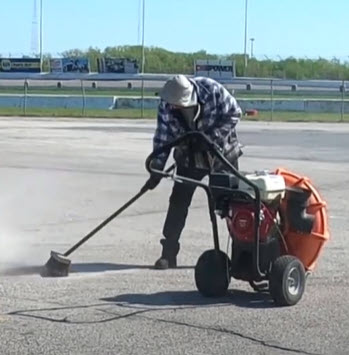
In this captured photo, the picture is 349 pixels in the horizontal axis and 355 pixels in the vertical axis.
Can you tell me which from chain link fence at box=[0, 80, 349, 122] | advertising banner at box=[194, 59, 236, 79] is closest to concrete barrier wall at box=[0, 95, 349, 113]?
chain link fence at box=[0, 80, 349, 122]

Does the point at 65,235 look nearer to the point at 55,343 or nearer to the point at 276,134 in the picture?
the point at 55,343

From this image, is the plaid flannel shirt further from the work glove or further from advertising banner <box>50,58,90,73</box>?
advertising banner <box>50,58,90,73</box>

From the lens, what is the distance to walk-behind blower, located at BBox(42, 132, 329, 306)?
8188 mm

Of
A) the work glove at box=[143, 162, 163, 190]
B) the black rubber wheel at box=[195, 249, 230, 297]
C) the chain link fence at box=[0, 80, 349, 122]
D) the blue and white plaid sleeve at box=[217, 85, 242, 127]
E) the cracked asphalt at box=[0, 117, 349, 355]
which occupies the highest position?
the blue and white plaid sleeve at box=[217, 85, 242, 127]

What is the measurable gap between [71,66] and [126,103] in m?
46.1

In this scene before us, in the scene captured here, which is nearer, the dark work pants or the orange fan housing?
the orange fan housing

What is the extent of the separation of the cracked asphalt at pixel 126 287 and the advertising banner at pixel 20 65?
82.1 meters

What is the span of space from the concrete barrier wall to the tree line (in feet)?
171

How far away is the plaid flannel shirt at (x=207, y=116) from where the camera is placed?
9188 millimetres

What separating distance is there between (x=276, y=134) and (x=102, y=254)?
24.4 m

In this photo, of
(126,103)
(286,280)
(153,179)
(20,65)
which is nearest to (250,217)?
(286,280)

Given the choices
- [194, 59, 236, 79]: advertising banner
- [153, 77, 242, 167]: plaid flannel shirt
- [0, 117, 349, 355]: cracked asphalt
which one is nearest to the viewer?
[0, 117, 349, 355]: cracked asphalt

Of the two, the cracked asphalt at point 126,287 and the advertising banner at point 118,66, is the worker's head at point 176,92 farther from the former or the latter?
the advertising banner at point 118,66

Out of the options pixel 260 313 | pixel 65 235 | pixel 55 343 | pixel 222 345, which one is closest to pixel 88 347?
pixel 55 343
